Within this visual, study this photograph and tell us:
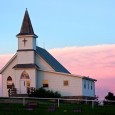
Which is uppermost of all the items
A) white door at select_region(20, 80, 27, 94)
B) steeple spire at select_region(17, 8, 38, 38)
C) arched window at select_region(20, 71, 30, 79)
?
steeple spire at select_region(17, 8, 38, 38)

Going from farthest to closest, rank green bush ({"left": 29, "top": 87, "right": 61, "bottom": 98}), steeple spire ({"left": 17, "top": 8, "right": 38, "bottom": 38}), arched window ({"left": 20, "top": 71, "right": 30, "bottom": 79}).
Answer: steeple spire ({"left": 17, "top": 8, "right": 38, "bottom": 38}) → arched window ({"left": 20, "top": 71, "right": 30, "bottom": 79}) → green bush ({"left": 29, "top": 87, "right": 61, "bottom": 98})

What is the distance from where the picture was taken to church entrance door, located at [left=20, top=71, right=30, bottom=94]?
62.8 metres

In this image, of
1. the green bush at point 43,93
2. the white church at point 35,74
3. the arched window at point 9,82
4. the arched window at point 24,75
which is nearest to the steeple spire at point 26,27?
the white church at point 35,74

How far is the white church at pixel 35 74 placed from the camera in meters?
62.5

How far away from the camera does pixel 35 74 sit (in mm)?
62500

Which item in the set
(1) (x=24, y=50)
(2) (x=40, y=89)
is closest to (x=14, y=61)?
(1) (x=24, y=50)

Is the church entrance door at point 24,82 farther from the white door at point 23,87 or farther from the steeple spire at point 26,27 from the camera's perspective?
the steeple spire at point 26,27

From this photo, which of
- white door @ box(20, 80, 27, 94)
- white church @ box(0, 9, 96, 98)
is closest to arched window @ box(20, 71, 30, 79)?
white church @ box(0, 9, 96, 98)

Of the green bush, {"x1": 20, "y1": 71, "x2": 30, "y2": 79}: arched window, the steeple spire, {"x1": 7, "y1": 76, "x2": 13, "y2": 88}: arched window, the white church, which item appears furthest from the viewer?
{"x1": 7, "y1": 76, "x2": 13, "y2": 88}: arched window

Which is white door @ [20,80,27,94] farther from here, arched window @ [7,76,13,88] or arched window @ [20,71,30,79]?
arched window @ [7,76,13,88]

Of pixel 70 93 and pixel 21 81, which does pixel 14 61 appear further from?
pixel 70 93

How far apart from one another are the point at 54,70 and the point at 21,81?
4952 mm

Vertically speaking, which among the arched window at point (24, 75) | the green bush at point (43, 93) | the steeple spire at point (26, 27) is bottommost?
the green bush at point (43, 93)

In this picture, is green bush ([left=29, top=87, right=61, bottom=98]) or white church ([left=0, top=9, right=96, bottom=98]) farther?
white church ([left=0, top=9, right=96, bottom=98])
